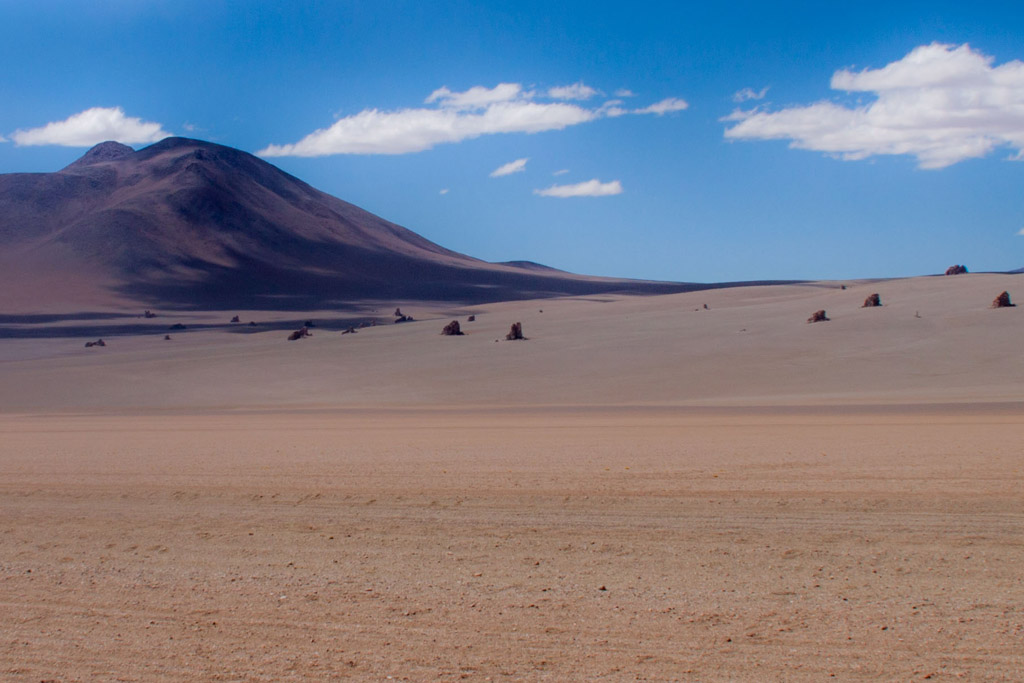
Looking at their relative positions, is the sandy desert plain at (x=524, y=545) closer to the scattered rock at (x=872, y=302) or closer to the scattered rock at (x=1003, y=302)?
the scattered rock at (x=1003, y=302)

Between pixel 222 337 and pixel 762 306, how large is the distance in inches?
1106

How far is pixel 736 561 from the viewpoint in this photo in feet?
21.2

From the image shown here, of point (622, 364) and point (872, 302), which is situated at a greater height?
point (872, 302)

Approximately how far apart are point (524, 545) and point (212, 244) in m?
116

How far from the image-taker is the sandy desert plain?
4.94 m

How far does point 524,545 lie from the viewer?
23.1ft

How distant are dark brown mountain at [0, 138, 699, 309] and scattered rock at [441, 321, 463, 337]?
173 ft

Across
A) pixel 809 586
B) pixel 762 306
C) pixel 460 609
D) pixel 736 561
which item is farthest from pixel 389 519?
pixel 762 306

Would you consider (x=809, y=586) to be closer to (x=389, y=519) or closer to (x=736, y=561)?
(x=736, y=561)

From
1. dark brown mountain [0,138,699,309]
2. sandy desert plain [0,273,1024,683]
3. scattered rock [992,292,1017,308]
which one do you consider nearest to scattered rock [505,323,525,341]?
sandy desert plain [0,273,1024,683]

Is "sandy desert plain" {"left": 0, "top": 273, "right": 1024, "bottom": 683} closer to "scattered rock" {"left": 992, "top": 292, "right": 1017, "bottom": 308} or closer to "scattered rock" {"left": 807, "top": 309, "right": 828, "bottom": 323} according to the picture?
"scattered rock" {"left": 992, "top": 292, "right": 1017, "bottom": 308}

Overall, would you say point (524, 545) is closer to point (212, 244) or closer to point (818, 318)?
point (818, 318)

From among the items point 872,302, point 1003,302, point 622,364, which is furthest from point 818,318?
point 622,364

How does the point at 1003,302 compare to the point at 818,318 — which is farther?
the point at 818,318
